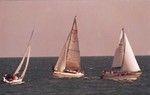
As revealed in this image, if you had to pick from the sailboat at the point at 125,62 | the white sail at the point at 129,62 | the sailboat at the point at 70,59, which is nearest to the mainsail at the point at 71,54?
the sailboat at the point at 70,59

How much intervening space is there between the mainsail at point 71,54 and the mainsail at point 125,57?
8.82 m

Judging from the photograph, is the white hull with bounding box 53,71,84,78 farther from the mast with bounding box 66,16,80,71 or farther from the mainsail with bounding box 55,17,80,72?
the mast with bounding box 66,16,80,71

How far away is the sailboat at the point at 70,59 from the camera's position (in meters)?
95.2

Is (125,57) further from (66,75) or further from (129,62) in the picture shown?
(66,75)

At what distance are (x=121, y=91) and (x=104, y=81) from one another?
18960mm

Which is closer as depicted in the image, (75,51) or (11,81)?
(11,81)

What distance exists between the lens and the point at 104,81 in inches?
3819

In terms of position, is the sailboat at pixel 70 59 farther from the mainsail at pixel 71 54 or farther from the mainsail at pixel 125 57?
the mainsail at pixel 125 57

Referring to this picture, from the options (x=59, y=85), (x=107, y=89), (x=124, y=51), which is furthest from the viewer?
(x=124, y=51)

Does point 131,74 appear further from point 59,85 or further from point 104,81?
point 59,85

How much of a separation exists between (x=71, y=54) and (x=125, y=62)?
11958mm

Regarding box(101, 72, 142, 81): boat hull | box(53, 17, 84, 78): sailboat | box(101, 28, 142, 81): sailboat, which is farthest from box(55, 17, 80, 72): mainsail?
box(101, 28, 142, 81): sailboat

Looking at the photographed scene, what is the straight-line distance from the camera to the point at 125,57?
93.9 metres

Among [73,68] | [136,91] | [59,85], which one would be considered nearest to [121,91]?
[136,91]
